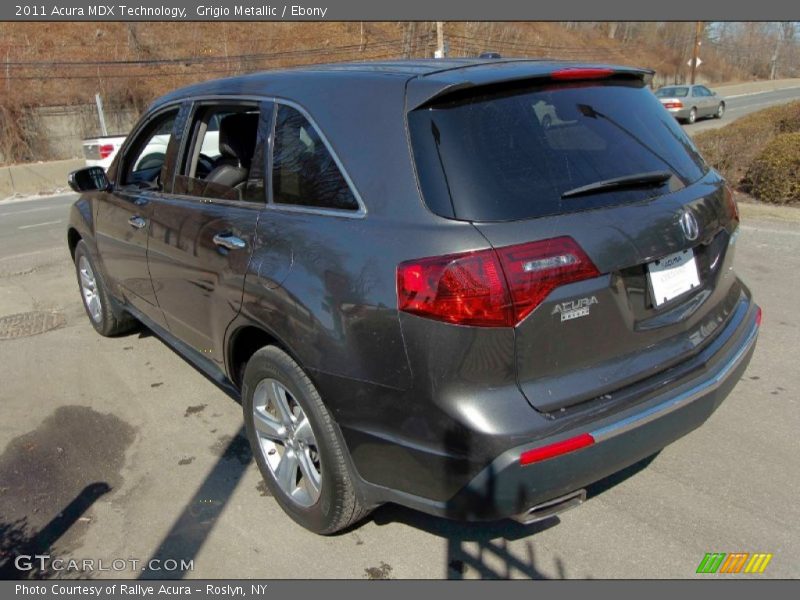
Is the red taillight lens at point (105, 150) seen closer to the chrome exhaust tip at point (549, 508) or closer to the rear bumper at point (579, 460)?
the rear bumper at point (579, 460)

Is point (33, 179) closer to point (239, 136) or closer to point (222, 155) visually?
point (222, 155)

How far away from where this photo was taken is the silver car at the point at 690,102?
2630 centimetres

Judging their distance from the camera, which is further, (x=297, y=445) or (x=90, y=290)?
(x=90, y=290)

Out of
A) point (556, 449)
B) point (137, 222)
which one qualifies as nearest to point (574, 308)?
point (556, 449)

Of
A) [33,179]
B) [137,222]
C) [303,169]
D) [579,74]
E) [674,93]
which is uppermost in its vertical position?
[579,74]

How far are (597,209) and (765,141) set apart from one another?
10.2m

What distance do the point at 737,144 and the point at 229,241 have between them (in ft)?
32.1

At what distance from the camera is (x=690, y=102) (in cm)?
2673

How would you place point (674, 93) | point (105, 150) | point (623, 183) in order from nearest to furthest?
1. point (623, 183)
2. point (105, 150)
3. point (674, 93)

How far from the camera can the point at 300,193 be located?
2.68 meters

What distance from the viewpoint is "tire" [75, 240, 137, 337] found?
16.5 ft

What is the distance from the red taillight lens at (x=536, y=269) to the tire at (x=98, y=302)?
3.86 metres
